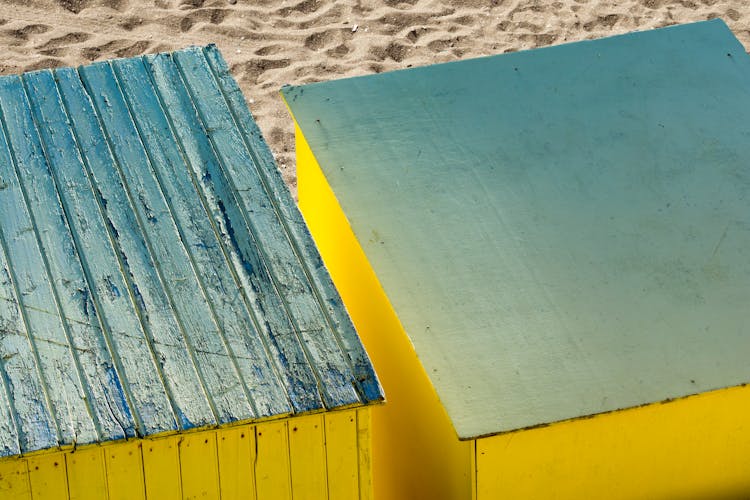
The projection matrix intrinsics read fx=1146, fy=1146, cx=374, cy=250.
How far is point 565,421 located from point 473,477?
232mm

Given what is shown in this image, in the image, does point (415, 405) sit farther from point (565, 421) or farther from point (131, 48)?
point (131, 48)

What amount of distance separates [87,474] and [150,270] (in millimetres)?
489

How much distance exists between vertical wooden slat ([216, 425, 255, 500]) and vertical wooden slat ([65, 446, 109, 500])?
22 cm

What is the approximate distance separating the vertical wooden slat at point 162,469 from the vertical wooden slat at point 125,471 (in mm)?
12

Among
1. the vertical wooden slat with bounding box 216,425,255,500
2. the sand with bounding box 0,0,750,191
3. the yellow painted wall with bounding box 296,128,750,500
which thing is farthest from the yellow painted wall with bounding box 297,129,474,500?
the sand with bounding box 0,0,750,191

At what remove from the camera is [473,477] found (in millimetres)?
2467

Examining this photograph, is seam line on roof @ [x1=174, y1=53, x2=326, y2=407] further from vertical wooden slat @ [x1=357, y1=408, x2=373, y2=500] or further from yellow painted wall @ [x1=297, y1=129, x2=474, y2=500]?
yellow painted wall @ [x1=297, y1=129, x2=474, y2=500]

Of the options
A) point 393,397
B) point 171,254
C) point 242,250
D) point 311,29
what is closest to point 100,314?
point 171,254

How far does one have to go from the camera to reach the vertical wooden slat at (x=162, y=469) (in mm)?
2158

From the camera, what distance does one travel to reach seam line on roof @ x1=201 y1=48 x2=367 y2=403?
2271mm

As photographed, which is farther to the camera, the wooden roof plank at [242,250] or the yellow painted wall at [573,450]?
the yellow painted wall at [573,450]

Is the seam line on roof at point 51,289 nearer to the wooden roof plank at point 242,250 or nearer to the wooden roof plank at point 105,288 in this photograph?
the wooden roof plank at point 105,288

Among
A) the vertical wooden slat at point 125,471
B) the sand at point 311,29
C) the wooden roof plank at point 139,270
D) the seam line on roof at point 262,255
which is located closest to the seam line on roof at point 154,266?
the wooden roof plank at point 139,270

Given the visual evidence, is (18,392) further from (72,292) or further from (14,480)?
(72,292)
